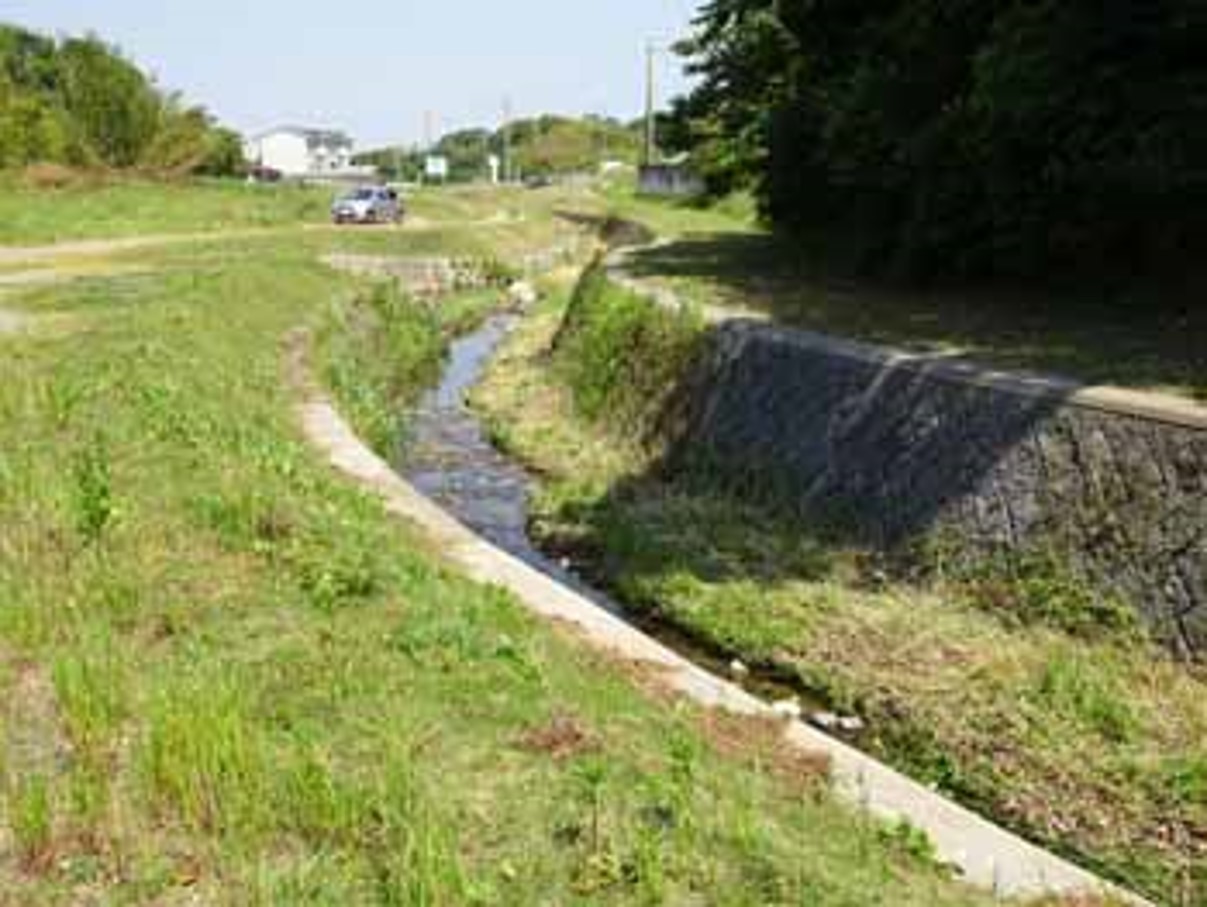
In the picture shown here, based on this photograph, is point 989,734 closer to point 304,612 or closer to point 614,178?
point 304,612

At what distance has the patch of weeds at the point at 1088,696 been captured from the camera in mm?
6391

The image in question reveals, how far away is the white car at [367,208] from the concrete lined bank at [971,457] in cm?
3360

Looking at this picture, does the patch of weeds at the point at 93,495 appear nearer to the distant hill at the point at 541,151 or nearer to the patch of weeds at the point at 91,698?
the patch of weeds at the point at 91,698

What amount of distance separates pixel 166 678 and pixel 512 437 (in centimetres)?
1009

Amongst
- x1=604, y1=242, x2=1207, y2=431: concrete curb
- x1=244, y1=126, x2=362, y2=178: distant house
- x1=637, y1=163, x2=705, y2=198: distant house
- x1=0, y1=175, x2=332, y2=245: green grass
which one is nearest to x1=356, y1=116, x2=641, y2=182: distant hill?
x1=244, y1=126, x2=362, y2=178: distant house

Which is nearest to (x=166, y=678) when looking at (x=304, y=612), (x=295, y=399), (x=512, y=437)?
(x=304, y=612)

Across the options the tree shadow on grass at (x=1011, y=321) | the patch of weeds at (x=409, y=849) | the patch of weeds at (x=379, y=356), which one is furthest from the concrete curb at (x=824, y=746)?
the patch of weeds at (x=379, y=356)

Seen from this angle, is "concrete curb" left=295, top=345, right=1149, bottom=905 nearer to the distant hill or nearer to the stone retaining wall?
the stone retaining wall

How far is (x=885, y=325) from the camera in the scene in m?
12.6

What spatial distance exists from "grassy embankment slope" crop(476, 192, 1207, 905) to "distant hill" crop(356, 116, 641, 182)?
106m

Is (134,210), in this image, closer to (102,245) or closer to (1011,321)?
(102,245)

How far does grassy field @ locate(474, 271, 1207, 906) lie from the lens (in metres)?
5.87

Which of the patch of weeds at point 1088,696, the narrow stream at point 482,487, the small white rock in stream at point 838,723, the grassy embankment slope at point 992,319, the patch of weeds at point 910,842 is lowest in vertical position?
the narrow stream at point 482,487

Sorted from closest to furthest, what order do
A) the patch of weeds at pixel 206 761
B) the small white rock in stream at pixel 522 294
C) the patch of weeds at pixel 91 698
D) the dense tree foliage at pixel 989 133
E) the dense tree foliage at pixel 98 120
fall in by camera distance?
the patch of weeds at pixel 206 761
the patch of weeds at pixel 91 698
the dense tree foliage at pixel 989 133
the small white rock in stream at pixel 522 294
the dense tree foliage at pixel 98 120
